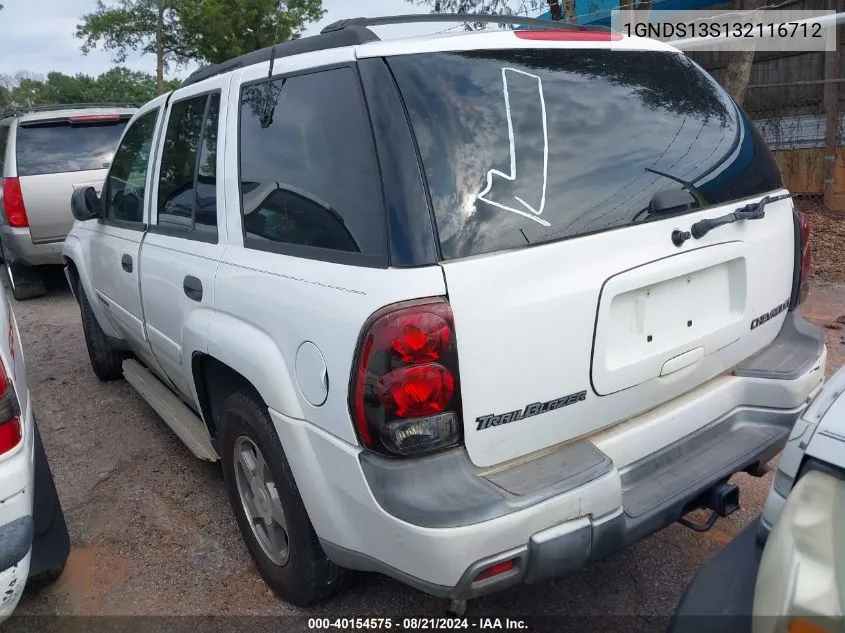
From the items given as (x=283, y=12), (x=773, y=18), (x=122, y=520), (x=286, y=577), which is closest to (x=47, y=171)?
(x=122, y=520)

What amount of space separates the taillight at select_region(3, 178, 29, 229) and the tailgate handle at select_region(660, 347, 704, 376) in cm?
718

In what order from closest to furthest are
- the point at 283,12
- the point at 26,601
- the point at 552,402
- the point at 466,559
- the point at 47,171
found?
the point at 466,559, the point at 552,402, the point at 26,601, the point at 47,171, the point at 283,12

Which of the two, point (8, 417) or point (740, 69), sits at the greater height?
point (740, 69)

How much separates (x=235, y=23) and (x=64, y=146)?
699 inches

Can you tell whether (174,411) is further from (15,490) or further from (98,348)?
(98,348)

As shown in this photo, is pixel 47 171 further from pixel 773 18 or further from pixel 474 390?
pixel 773 18

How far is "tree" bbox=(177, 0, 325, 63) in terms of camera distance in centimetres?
2273

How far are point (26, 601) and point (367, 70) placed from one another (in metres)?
2.45

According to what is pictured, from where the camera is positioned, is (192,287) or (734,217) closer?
(734,217)

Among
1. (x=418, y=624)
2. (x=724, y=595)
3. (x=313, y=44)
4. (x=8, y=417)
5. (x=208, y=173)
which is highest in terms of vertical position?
(x=313, y=44)

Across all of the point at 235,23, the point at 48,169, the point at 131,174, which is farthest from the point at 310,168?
the point at 235,23

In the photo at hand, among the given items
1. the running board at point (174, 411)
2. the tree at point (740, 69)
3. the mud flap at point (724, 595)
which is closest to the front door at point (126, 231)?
the running board at point (174, 411)

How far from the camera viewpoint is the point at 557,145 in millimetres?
2172

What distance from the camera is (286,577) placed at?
8.32ft
